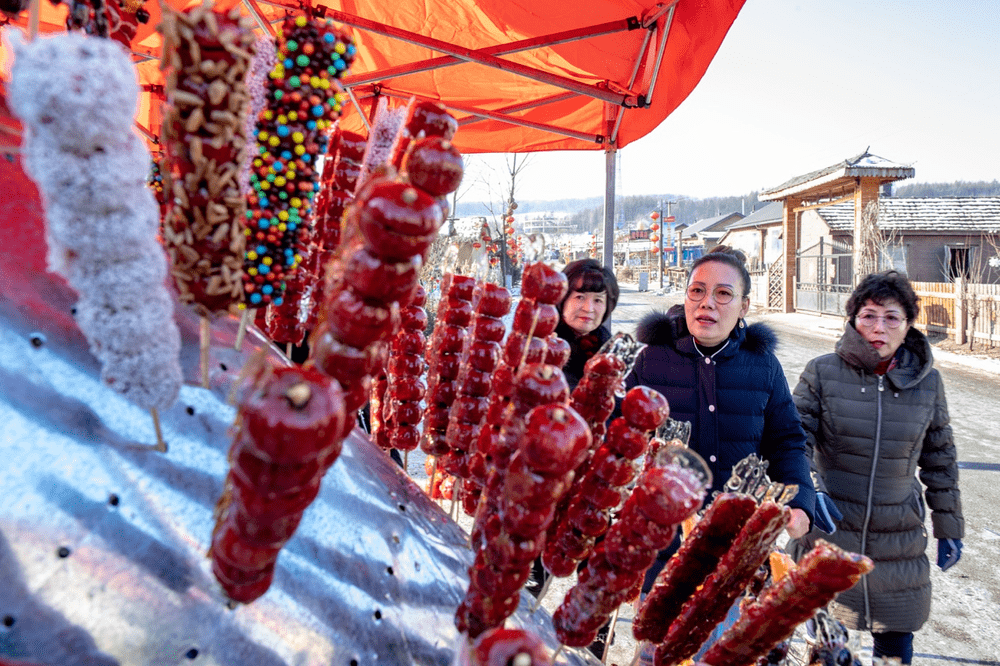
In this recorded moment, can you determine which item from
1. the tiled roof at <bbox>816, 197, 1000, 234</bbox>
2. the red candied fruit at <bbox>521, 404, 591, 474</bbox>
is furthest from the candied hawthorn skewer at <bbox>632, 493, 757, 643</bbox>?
Result: the tiled roof at <bbox>816, 197, 1000, 234</bbox>

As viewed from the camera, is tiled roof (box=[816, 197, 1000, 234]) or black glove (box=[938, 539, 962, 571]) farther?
tiled roof (box=[816, 197, 1000, 234])

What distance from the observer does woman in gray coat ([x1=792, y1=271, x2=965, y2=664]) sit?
8.57 feet

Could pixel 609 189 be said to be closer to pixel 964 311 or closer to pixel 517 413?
pixel 517 413

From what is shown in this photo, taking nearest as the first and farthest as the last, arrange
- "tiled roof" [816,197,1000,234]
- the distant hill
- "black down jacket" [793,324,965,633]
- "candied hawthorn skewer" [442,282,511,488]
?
"candied hawthorn skewer" [442,282,511,488] < "black down jacket" [793,324,965,633] < "tiled roof" [816,197,1000,234] < the distant hill

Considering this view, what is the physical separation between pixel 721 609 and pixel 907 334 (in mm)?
2367

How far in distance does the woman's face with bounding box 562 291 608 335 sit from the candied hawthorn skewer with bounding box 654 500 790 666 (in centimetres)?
169

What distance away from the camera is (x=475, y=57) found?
10.1 feet

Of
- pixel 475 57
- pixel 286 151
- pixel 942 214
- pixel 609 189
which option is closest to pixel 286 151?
pixel 286 151

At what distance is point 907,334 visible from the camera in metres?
2.72

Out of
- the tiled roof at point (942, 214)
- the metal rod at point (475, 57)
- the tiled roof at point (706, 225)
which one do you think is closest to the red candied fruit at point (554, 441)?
the metal rod at point (475, 57)

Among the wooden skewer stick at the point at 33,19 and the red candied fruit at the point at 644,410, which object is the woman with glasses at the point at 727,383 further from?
the wooden skewer stick at the point at 33,19

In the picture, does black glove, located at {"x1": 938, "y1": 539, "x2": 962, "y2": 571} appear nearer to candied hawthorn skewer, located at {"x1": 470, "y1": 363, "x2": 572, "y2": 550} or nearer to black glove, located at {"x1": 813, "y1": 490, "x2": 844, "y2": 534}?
black glove, located at {"x1": 813, "y1": 490, "x2": 844, "y2": 534}

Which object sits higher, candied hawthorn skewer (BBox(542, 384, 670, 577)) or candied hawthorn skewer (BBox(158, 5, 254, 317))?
candied hawthorn skewer (BBox(158, 5, 254, 317))

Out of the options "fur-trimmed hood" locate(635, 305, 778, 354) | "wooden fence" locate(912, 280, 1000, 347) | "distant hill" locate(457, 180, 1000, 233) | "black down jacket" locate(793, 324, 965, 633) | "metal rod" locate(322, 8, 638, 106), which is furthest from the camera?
"distant hill" locate(457, 180, 1000, 233)
